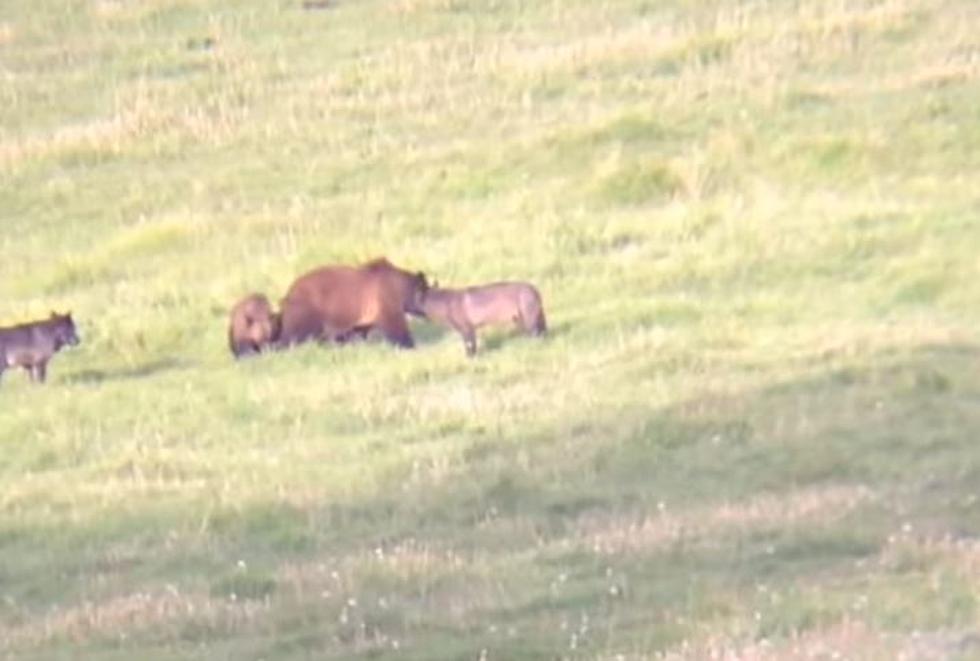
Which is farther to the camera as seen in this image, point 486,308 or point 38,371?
point 38,371

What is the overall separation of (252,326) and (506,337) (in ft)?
5.35

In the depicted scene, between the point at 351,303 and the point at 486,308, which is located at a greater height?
the point at 351,303

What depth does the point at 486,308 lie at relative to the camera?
59.7 ft

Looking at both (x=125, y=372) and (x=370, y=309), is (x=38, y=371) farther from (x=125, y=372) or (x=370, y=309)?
(x=370, y=309)

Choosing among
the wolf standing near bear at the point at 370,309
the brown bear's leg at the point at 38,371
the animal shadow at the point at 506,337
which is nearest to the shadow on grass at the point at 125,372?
the brown bear's leg at the point at 38,371

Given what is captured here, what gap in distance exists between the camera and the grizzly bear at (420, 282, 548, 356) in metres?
18.2

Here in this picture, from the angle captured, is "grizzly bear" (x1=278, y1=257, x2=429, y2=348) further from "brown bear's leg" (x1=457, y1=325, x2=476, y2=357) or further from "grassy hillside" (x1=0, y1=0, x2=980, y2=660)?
"brown bear's leg" (x1=457, y1=325, x2=476, y2=357)

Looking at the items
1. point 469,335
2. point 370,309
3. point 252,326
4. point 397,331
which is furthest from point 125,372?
point 469,335

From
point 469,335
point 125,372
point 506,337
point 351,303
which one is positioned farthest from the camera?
point 125,372

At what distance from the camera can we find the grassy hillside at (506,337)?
11898 millimetres

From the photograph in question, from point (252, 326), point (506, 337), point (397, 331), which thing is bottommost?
point (506, 337)

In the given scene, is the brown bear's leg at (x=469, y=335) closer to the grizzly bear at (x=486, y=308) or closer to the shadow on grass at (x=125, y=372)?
the grizzly bear at (x=486, y=308)

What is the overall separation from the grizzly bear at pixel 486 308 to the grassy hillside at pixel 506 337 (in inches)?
7.3

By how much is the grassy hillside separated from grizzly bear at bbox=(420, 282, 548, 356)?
0.18 metres
